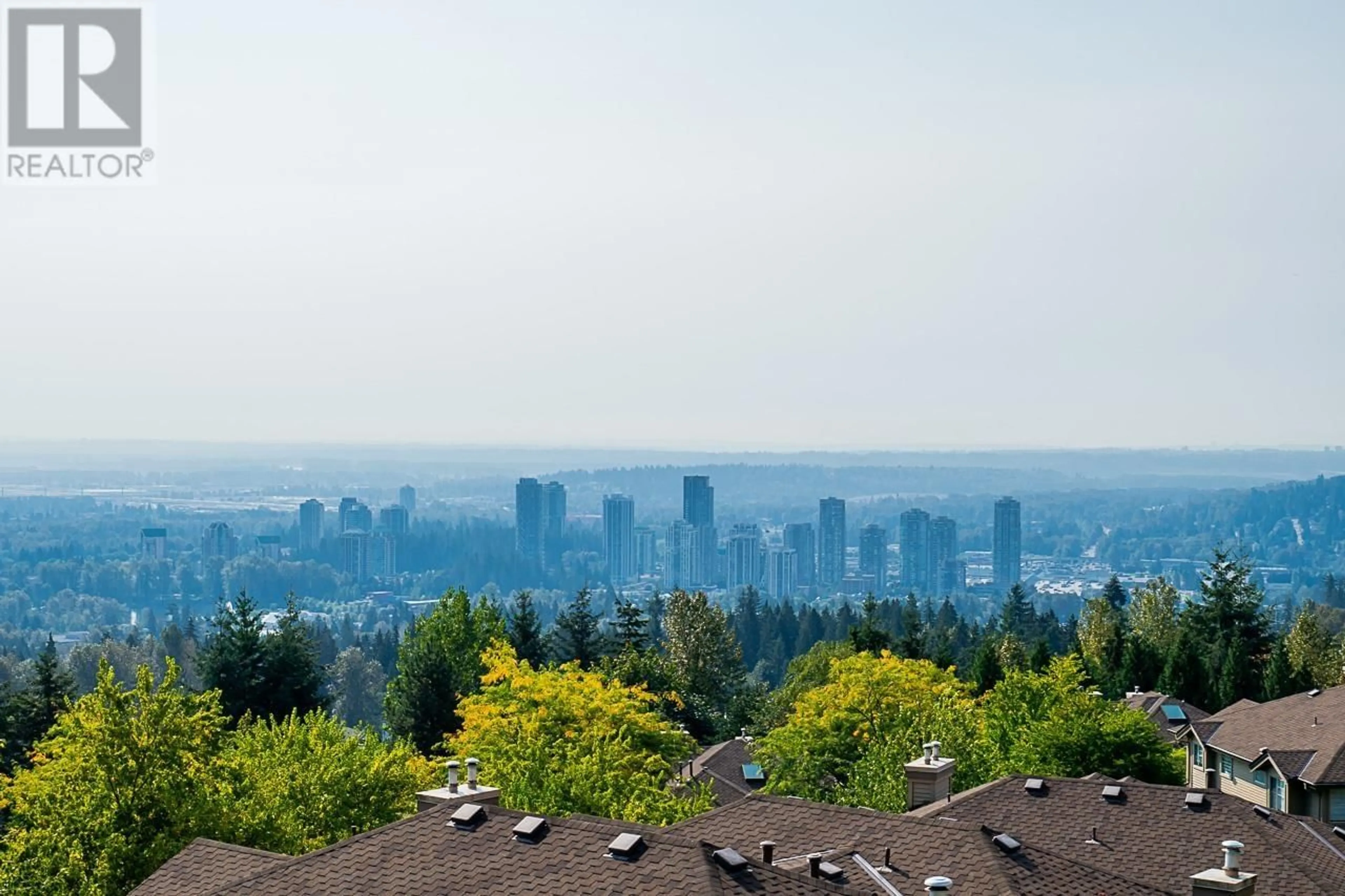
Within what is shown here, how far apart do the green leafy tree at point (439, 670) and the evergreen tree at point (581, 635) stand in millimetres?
12781

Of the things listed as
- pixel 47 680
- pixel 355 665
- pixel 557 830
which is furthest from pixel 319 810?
pixel 355 665

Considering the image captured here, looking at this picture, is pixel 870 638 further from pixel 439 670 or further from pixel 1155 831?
pixel 1155 831

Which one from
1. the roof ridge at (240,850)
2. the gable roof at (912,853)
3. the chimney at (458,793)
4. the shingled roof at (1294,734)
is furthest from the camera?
the shingled roof at (1294,734)

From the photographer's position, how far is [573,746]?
137ft

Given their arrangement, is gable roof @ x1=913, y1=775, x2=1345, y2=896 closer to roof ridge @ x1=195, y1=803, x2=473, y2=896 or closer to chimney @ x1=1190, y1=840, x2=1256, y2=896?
chimney @ x1=1190, y1=840, x2=1256, y2=896

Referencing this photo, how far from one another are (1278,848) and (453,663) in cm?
4330

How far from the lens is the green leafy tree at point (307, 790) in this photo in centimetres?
3173

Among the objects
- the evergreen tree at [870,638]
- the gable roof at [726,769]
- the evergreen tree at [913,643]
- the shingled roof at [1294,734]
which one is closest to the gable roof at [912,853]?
the shingled roof at [1294,734]

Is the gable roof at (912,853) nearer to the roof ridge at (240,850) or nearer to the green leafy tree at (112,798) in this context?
the roof ridge at (240,850)

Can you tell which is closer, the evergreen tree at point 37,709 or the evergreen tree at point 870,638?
the evergreen tree at point 37,709

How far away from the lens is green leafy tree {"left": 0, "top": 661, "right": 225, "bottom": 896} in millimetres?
29438

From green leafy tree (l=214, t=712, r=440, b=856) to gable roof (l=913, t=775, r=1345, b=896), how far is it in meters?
11.6

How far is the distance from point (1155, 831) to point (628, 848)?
12.8 metres

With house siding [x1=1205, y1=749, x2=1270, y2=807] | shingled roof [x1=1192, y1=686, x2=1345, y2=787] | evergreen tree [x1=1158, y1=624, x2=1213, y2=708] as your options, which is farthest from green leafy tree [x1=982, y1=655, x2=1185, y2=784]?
evergreen tree [x1=1158, y1=624, x2=1213, y2=708]
